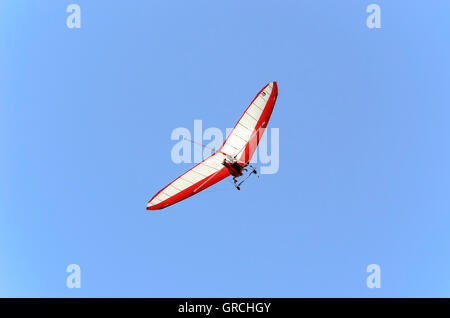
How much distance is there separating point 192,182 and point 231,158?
15.3 ft

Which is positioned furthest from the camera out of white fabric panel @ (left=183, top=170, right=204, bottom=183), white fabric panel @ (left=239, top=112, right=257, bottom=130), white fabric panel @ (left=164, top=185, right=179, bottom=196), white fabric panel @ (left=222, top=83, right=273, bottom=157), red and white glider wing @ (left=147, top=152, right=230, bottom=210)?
white fabric panel @ (left=239, top=112, right=257, bottom=130)

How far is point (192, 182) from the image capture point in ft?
157

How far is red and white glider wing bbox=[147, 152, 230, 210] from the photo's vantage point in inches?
1841

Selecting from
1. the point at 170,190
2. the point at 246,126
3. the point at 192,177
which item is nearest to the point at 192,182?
the point at 192,177

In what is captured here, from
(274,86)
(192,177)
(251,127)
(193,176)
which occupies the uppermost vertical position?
(274,86)

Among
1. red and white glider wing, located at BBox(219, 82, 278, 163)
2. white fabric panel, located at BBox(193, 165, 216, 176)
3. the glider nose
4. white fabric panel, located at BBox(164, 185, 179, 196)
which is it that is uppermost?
the glider nose

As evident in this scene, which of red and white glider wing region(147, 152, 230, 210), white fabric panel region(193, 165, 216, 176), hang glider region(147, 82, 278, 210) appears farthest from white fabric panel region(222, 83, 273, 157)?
white fabric panel region(193, 165, 216, 176)

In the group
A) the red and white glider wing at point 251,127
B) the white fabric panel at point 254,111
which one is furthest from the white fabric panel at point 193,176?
the white fabric panel at point 254,111

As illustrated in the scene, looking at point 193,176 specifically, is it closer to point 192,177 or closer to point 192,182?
point 192,177

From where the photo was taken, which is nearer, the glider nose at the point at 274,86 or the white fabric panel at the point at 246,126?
the white fabric panel at the point at 246,126

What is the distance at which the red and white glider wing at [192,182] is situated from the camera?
153 ft

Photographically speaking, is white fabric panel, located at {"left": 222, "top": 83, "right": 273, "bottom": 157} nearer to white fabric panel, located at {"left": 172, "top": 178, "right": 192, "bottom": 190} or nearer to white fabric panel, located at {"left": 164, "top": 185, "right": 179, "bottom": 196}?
white fabric panel, located at {"left": 172, "top": 178, "right": 192, "bottom": 190}

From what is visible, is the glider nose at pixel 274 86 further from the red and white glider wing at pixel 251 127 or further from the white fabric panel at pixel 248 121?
the white fabric panel at pixel 248 121
